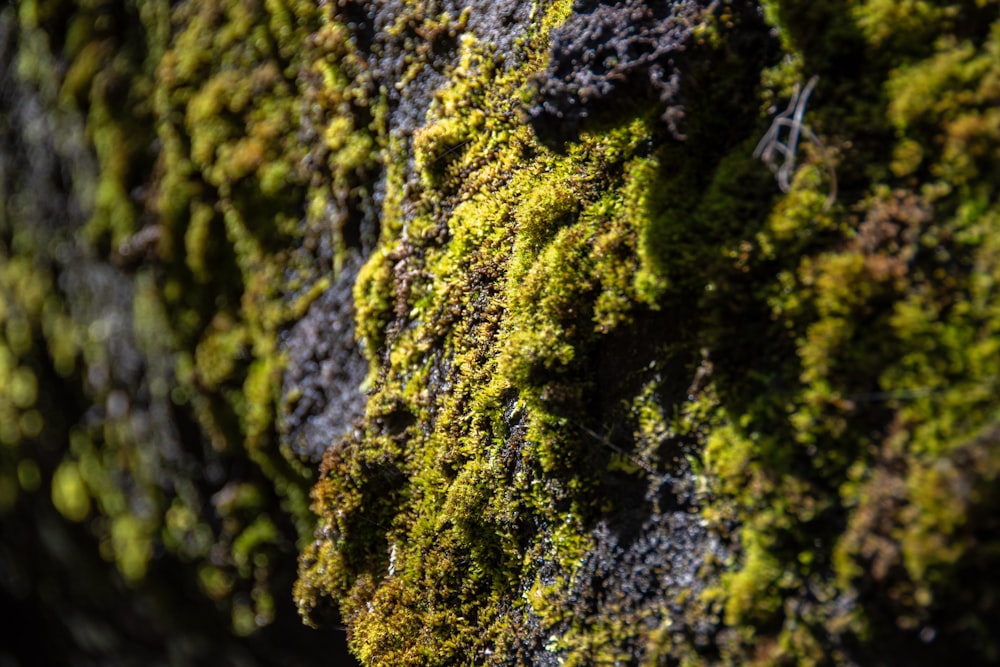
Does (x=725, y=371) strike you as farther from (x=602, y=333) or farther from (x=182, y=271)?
(x=182, y=271)

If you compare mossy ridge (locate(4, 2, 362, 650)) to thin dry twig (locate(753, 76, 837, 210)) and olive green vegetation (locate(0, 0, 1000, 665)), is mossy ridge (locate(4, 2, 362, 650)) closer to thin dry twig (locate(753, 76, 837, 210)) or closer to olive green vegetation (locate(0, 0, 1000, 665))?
olive green vegetation (locate(0, 0, 1000, 665))

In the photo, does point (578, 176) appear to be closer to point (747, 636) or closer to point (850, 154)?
point (850, 154)

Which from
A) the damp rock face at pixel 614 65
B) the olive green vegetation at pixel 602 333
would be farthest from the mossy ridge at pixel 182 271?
the damp rock face at pixel 614 65

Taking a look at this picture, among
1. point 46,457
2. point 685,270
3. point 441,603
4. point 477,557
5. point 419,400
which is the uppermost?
point 685,270

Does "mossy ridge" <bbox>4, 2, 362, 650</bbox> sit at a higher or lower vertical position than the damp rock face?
lower

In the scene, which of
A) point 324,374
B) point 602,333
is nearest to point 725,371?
point 602,333

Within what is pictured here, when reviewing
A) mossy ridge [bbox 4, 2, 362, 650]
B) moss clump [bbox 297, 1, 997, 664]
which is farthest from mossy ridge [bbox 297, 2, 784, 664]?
mossy ridge [bbox 4, 2, 362, 650]

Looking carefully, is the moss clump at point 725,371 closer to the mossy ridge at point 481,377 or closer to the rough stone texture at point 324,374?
the mossy ridge at point 481,377

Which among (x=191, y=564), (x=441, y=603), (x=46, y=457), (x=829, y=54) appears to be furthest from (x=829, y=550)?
(x=46, y=457)
